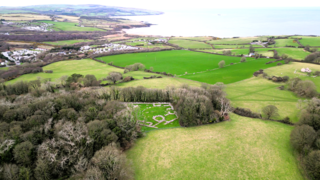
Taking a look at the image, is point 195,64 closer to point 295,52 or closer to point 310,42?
point 295,52

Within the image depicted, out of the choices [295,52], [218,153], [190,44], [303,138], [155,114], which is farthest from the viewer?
[190,44]

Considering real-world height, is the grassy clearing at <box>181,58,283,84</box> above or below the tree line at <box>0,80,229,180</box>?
above

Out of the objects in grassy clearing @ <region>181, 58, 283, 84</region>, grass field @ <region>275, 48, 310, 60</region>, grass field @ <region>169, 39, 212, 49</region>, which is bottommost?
grassy clearing @ <region>181, 58, 283, 84</region>

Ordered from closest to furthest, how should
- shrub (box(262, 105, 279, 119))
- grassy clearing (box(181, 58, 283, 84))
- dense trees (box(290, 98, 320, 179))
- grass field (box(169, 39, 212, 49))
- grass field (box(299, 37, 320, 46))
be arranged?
1. dense trees (box(290, 98, 320, 179))
2. shrub (box(262, 105, 279, 119))
3. grassy clearing (box(181, 58, 283, 84))
4. grass field (box(299, 37, 320, 46))
5. grass field (box(169, 39, 212, 49))

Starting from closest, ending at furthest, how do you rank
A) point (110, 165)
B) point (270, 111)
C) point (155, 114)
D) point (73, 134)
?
point (110, 165) < point (73, 134) < point (270, 111) < point (155, 114)

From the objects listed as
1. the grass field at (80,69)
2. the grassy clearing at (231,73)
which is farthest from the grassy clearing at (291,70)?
the grass field at (80,69)

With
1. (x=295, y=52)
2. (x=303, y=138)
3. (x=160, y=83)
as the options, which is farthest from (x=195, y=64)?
(x=303, y=138)

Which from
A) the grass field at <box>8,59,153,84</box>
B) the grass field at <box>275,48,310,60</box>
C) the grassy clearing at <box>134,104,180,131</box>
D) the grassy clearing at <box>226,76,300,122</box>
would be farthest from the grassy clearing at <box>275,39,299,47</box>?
the grassy clearing at <box>134,104,180,131</box>

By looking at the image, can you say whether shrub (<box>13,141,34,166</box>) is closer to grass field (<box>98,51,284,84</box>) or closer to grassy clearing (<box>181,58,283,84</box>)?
grassy clearing (<box>181,58,283,84</box>)
